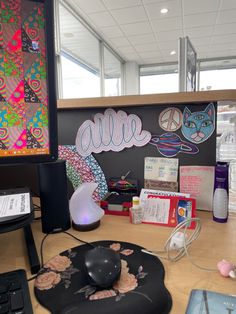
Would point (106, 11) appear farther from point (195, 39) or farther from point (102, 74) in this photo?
point (195, 39)

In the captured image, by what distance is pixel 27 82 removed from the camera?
19.9 inches

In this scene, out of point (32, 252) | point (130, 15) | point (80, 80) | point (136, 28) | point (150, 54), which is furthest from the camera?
point (150, 54)

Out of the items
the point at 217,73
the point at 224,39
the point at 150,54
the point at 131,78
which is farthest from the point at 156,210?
the point at 217,73

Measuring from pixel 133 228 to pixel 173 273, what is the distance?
0.66 ft

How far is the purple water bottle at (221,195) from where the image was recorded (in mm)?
624

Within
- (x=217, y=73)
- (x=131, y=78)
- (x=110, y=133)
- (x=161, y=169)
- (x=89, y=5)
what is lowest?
(x=161, y=169)

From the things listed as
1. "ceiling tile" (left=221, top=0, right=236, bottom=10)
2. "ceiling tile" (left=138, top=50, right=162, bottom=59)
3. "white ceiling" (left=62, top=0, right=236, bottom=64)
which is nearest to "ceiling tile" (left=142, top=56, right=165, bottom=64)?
"ceiling tile" (left=138, top=50, right=162, bottom=59)

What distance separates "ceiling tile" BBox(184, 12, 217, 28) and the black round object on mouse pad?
3984mm

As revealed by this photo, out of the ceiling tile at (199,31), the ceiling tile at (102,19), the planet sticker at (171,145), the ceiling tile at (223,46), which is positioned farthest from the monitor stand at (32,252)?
the ceiling tile at (223,46)

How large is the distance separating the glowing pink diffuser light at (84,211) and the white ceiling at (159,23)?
3215mm

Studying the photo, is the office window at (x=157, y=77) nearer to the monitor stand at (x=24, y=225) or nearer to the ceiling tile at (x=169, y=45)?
the ceiling tile at (x=169, y=45)

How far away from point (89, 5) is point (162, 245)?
3484 millimetres

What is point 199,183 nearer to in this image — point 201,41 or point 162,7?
point 162,7

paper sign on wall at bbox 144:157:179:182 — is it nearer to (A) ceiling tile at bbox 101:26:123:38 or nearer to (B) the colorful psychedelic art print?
(B) the colorful psychedelic art print
